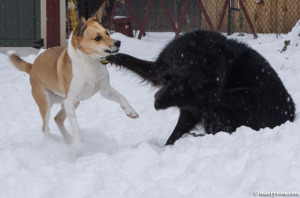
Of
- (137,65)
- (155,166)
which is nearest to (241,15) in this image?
(137,65)

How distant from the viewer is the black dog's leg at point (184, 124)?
3.34 m

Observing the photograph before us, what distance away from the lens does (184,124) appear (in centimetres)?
342

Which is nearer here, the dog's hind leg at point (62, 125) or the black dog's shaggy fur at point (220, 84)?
the black dog's shaggy fur at point (220, 84)

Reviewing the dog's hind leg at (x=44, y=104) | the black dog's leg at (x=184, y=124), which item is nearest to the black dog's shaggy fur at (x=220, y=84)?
the black dog's leg at (x=184, y=124)

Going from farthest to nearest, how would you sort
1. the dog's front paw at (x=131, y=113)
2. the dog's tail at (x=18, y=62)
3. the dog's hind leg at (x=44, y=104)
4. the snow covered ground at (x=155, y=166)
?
the dog's tail at (x=18, y=62)
the dog's hind leg at (x=44, y=104)
the dog's front paw at (x=131, y=113)
the snow covered ground at (x=155, y=166)

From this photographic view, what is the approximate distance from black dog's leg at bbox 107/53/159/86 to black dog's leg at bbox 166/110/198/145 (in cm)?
36

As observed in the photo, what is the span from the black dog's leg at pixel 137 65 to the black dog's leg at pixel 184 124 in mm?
360

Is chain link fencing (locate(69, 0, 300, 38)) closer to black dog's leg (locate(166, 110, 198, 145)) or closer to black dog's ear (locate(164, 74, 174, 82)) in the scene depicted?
black dog's leg (locate(166, 110, 198, 145))

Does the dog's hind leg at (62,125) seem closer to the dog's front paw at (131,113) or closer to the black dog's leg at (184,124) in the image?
the dog's front paw at (131,113)

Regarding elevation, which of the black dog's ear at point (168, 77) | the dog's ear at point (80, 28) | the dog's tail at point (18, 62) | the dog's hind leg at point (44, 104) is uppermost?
the dog's ear at point (80, 28)

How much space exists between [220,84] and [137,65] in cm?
85

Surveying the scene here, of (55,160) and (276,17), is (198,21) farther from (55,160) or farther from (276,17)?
(55,160)

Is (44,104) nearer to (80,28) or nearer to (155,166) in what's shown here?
(80,28)

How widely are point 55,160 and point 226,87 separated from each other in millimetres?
1453
